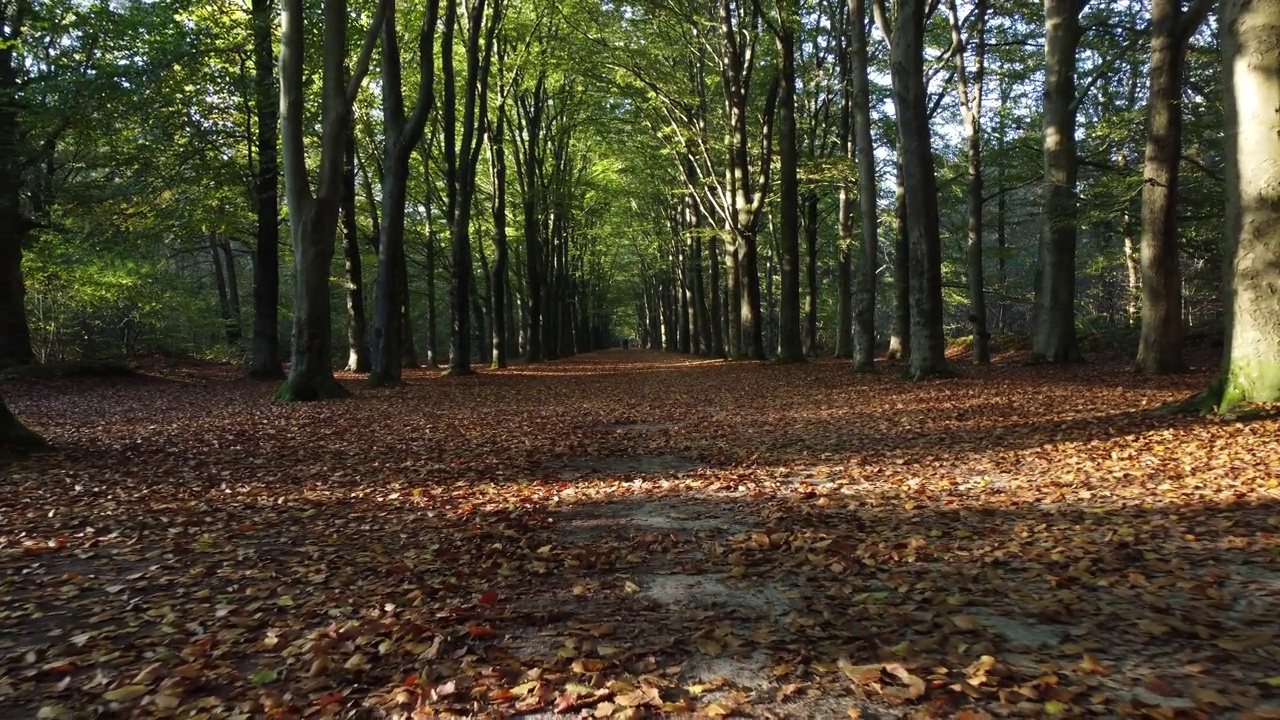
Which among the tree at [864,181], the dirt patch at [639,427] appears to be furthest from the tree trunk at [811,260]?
the dirt patch at [639,427]

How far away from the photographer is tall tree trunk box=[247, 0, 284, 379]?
1720cm

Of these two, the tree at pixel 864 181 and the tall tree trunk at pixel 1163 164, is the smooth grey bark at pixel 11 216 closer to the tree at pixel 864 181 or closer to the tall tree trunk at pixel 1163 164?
the tree at pixel 864 181

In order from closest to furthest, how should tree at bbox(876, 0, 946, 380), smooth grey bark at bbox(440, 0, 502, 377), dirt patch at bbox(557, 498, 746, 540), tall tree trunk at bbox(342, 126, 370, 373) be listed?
dirt patch at bbox(557, 498, 746, 540) < tree at bbox(876, 0, 946, 380) < smooth grey bark at bbox(440, 0, 502, 377) < tall tree trunk at bbox(342, 126, 370, 373)

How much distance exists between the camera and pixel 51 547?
191 inches

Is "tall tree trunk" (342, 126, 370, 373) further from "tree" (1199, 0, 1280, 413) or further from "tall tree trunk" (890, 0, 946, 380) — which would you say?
"tree" (1199, 0, 1280, 413)

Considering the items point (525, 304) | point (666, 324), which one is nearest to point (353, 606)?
point (525, 304)

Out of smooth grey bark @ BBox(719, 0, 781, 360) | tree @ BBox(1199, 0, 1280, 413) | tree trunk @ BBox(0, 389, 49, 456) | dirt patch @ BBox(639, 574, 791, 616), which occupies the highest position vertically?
smooth grey bark @ BBox(719, 0, 781, 360)

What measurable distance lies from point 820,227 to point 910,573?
1271 inches

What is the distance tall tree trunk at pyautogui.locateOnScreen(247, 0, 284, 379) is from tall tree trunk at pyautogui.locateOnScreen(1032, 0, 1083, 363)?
57.7 ft

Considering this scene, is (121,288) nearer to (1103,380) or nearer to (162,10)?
(162,10)

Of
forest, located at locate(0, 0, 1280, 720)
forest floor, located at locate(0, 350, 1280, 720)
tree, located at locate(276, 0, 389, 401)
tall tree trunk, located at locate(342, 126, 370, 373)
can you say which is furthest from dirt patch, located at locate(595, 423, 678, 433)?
tall tree trunk, located at locate(342, 126, 370, 373)

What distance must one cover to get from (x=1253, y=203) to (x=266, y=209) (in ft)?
67.9

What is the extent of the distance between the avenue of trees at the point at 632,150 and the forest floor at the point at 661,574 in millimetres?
2922

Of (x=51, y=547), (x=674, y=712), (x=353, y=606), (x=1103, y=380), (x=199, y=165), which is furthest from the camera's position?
(x=199, y=165)
